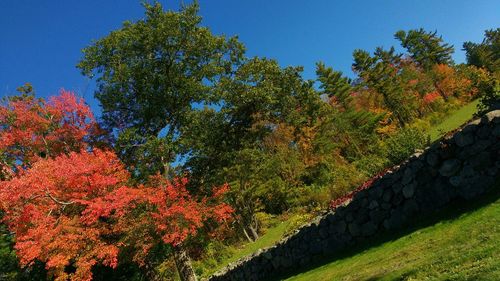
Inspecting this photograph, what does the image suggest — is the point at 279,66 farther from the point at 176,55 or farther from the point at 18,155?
the point at 18,155

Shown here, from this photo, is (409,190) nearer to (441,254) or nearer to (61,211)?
(441,254)

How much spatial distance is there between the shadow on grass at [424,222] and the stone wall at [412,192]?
0.15 m

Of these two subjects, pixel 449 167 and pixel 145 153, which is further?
pixel 145 153

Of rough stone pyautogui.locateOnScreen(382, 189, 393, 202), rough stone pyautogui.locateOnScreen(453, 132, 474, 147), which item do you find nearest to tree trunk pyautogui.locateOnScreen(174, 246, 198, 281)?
rough stone pyautogui.locateOnScreen(382, 189, 393, 202)

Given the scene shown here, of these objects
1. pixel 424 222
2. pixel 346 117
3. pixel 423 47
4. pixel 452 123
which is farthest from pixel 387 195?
pixel 423 47

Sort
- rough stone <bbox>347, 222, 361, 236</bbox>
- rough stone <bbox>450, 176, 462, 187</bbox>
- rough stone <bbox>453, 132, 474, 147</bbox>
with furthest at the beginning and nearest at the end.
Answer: rough stone <bbox>347, 222, 361, 236</bbox> < rough stone <bbox>450, 176, 462, 187</bbox> < rough stone <bbox>453, 132, 474, 147</bbox>

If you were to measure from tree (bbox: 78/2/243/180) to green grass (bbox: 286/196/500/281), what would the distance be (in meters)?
12.9

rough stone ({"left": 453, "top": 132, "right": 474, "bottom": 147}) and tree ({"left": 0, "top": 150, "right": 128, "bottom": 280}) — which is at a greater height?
tree ({"left": 0, "top": 150, "right": 128, "bottom": 280})

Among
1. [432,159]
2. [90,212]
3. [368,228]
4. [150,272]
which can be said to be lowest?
[368,228]

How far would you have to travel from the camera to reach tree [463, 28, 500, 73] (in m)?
65.2

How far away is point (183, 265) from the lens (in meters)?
18.3

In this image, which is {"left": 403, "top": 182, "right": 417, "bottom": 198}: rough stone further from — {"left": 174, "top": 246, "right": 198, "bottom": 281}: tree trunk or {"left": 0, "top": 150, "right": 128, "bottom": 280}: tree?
{"left": 174, "top": 246, "right": 198, "bottom": 281}: tree trunk

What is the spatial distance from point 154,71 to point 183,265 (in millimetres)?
9867

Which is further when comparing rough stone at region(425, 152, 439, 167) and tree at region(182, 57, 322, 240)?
tree at region(182, 57, 322, 240)
